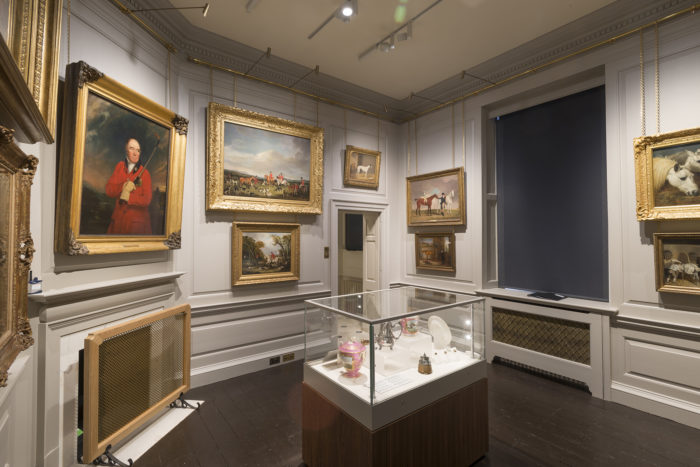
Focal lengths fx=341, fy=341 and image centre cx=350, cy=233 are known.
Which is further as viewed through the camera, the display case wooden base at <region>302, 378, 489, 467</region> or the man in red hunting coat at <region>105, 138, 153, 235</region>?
the man in red hunting coat at <region>105, 138, 153, 235</region>

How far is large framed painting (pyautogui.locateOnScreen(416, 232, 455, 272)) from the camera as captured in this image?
5.33 m

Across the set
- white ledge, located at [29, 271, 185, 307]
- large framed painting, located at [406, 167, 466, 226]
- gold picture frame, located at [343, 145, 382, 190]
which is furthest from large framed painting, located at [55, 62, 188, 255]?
large framed painting, located at [406, 167, 466, 226]

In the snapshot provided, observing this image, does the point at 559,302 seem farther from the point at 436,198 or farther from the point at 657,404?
the point at 436,198

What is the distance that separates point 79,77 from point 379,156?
162 inches

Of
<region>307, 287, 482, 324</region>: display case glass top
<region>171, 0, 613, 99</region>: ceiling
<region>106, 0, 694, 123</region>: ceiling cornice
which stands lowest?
<region>307, 287, 482, 324</region>: display case glass top

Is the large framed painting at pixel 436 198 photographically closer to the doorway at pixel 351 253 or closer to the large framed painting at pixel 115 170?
the doorway at pixel 351 253

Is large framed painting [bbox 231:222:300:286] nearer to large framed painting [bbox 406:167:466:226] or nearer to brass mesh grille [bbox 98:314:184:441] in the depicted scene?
brass mesh grille [bbox 98:314:184:441]

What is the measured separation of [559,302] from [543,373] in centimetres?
95

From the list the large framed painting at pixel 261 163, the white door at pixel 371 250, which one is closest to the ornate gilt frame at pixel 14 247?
the large framed painting at pixel 261 163

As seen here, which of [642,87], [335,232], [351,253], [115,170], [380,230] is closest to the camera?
[115,170]

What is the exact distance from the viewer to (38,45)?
1955 millimetres

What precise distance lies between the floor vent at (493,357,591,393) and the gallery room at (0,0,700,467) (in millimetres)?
34

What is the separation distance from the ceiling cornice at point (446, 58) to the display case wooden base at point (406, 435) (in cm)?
390

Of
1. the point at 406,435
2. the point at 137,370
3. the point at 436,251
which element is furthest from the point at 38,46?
the point at 436,251
